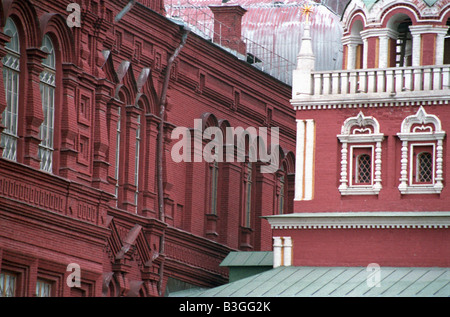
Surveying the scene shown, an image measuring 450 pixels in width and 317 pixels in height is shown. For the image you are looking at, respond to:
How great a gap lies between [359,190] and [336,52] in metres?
14.7

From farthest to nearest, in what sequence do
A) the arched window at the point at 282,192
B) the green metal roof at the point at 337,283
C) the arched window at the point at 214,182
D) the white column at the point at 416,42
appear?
the arched window at the point at 282,192 < the arched window at the point at 214,182 < the white column at the point at 416,42 < the green metal roof at the point at 337,283

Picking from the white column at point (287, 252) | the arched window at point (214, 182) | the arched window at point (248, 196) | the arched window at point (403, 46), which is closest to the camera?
the white column at point (287, 252)

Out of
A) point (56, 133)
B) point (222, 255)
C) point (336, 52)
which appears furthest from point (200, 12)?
point (56, 133)

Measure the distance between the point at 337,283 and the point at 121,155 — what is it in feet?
22.1

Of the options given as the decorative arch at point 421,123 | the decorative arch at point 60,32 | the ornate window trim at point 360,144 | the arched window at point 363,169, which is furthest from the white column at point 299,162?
the decorative arch at point 60,32

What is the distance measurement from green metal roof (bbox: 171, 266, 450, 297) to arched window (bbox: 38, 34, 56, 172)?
718 centimetres

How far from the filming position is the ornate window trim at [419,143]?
4350cm

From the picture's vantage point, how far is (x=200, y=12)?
5822cm

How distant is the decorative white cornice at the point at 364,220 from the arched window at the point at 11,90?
34.3ft

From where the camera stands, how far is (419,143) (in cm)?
4388

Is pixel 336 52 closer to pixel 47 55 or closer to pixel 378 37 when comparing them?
pixel 378 37

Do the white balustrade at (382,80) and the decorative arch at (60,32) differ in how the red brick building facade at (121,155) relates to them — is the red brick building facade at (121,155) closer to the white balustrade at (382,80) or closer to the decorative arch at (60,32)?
the decorative arch at (60,32)

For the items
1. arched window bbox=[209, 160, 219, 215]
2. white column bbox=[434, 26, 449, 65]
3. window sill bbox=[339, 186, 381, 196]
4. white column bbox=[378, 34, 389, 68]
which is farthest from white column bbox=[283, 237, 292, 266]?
white column bbox=[434, 26, 449, 65]
